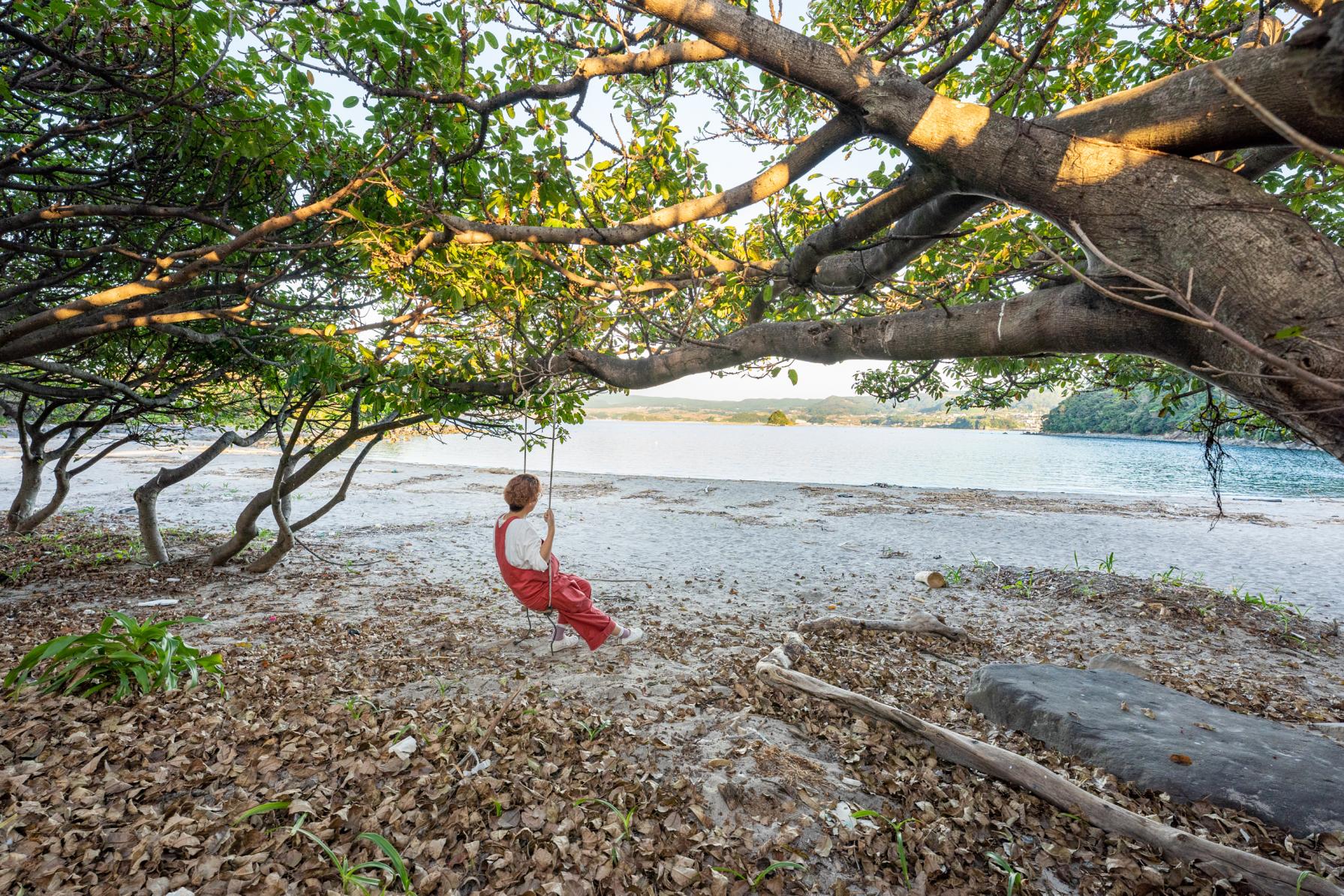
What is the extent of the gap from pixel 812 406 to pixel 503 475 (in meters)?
181

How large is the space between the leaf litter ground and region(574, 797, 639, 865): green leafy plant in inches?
0.6

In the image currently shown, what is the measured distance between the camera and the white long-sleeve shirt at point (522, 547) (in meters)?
4.92

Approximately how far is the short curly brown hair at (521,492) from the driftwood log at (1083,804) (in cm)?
277

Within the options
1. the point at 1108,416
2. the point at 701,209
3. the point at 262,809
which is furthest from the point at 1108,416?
the point at 262,809

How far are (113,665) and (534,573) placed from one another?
9.10ft

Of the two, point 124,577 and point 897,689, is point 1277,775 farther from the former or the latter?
point 124,577

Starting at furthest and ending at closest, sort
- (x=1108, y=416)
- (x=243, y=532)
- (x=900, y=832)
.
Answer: (x=1108, y=416), (x=243, y=532), (x=900, y=832)

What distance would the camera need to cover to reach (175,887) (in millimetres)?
2145

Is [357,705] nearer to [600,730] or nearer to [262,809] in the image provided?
[262,809]

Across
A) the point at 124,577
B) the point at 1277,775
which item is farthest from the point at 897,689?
the point at 124,577

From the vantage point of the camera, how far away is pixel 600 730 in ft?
11.7

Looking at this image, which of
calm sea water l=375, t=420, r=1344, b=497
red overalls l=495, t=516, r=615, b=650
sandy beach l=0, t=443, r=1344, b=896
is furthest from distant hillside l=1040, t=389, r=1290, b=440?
red overalls l=495, t=516, r=615, b=650

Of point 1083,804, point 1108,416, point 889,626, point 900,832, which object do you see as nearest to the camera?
point 900,832

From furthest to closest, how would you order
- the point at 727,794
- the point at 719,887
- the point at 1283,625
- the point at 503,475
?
1. the point at 503,475
2. the point at 1283,625
3. the point at 727,794
4. the point at 719,887
